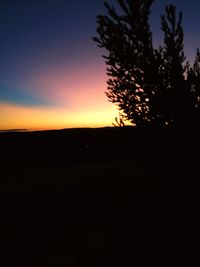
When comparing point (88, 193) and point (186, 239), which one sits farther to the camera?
point (88, 193)

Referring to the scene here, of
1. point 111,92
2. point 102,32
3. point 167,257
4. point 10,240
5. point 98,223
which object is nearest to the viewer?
A: point 167,257

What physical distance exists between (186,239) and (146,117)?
322 centimetres

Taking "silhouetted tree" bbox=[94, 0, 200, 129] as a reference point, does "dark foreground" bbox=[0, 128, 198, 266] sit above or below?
below

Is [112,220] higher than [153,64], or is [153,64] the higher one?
[153,64]

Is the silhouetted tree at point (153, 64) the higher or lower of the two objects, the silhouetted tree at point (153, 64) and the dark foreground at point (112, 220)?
the higher

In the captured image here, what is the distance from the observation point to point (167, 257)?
6203mm

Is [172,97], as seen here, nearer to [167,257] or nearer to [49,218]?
[167,257]

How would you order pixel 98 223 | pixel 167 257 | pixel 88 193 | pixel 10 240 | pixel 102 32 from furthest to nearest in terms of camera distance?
pixel 88 193, pixel 98 223, pixel 10 240, pixel 102 32, pixel 167 257

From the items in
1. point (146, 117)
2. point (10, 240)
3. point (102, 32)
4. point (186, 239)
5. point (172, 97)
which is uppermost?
point (102, 32)

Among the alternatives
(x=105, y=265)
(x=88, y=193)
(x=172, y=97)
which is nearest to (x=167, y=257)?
(x=105, y=265)

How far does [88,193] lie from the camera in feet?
46.4

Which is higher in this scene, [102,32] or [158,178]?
[102,32]

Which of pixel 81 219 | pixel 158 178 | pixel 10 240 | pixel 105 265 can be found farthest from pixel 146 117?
pixel 10 240

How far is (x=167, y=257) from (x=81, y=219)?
4311 mm
